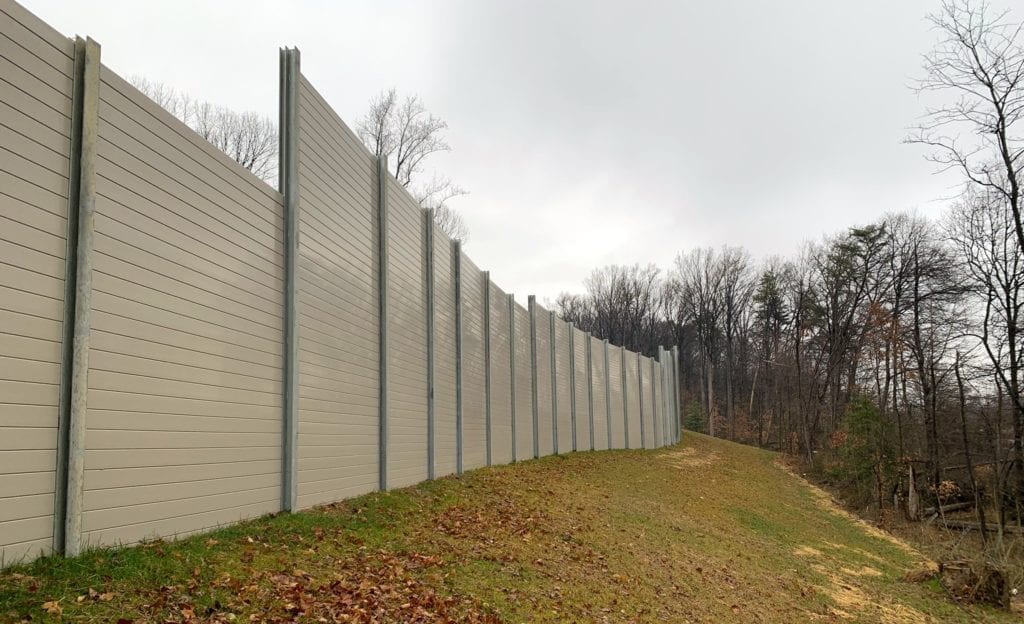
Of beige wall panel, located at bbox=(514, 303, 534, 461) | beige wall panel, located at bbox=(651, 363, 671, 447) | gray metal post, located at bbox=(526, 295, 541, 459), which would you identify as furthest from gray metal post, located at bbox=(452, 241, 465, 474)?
beige wall panel, located at bbox=(651, 363, 671, 447)

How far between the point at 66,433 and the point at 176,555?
4.25ft

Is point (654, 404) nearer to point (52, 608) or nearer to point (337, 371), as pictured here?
point (337, 371)

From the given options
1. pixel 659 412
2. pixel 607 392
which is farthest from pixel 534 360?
pixel 659 412

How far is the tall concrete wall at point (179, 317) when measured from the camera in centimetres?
471

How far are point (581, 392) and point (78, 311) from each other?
67.5 ft

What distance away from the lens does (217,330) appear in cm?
657

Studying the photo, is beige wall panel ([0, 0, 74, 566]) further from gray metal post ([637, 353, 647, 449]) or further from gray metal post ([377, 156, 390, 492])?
gray metal post ([637, 353, 647, 449])

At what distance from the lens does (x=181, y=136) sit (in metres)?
6.29

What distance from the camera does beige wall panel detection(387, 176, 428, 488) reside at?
10562mm

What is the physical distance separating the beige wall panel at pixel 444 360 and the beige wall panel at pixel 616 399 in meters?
15.4

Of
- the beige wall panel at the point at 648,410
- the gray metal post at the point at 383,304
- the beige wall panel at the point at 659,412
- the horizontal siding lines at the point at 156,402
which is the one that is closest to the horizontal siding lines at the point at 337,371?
the gray metal post at the point at 383,304

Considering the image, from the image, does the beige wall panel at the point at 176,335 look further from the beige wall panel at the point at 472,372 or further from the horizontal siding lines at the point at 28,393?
the beige wall panel at the point at 472,372

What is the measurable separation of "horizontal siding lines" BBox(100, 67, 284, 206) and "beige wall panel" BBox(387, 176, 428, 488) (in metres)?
3.26

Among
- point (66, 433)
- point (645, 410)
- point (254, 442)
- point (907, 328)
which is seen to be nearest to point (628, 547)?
point (254, 442)
